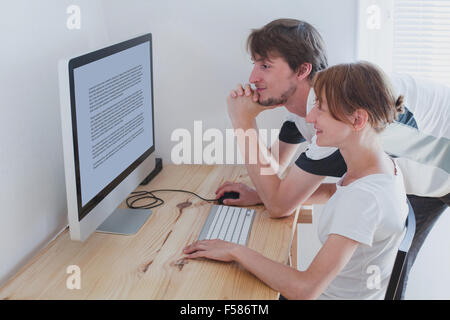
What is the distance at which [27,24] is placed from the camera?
1359 mm

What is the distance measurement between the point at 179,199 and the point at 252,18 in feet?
2.21

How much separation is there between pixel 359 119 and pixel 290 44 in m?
0.48

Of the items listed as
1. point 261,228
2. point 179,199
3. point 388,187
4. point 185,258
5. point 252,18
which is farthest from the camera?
point 252,18

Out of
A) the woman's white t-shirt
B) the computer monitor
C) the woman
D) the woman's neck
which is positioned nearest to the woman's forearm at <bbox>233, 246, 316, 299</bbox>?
the woman

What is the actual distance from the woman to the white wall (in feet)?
1.43

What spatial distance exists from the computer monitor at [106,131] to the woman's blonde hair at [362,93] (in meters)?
0.54

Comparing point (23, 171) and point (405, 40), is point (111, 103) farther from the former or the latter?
point (405, 40)

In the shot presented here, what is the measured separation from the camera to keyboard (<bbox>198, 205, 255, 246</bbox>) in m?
1.43

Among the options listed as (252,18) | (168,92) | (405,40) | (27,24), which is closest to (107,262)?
(27,24)

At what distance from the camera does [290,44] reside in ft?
5.32

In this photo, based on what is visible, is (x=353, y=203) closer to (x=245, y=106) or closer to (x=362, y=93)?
(x=362, y=93)

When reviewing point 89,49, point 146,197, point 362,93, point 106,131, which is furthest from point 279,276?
point 89,49

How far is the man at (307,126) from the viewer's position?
5.04 feet

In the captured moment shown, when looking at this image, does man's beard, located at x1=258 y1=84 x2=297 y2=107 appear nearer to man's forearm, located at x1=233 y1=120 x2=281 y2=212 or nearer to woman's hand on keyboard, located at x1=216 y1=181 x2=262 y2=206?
man's forearm, located at x1=233 y1=120 x2=281 y2=212
